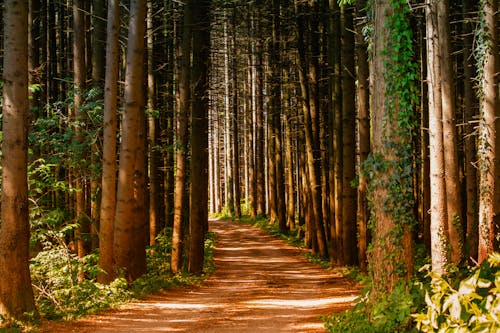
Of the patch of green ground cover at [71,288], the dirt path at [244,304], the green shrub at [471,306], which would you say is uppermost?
the green shrub at [471,306]

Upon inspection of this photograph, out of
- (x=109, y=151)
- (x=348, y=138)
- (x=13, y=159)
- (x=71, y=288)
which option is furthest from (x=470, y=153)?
(x=13, y=159)

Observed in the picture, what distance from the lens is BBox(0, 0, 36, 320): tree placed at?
912cm

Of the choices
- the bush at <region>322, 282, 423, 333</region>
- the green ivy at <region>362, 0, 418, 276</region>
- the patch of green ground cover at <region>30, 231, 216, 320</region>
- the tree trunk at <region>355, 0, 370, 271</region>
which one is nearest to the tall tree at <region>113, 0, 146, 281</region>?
the patch of green ground cover at <region>30, 231, 216, 320</region>

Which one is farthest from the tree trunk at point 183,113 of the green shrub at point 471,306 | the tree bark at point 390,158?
the green shrub at point 471,306

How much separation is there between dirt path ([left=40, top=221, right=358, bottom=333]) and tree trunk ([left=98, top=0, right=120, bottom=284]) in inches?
58.2

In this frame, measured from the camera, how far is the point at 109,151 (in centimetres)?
1321

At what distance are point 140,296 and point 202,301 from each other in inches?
56.0

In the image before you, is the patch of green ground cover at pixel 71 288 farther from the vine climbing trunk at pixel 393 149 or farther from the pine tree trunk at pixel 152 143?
the vine climbing trunk at pixel 393 149

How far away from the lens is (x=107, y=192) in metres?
13.2

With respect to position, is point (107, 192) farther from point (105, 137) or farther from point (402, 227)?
point (402, 227)

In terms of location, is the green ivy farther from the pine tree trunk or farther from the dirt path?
the pine tree trunk

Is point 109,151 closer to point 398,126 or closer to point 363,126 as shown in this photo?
point 363,126

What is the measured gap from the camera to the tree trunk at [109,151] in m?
13.2

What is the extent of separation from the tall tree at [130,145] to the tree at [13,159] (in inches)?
178
